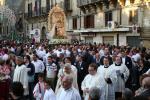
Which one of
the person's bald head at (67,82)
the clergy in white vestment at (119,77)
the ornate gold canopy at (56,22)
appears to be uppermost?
the ornate gold canopy at (56,22)

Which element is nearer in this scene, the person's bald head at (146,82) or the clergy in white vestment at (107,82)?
the person's bald head at (146,82)

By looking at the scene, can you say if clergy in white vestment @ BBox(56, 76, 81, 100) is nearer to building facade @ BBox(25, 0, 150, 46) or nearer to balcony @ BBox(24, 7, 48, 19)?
building facade @ BBox(25, 0, 150, 46)

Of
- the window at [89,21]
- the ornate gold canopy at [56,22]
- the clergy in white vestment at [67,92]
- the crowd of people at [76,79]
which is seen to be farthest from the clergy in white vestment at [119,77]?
the window at [89,21]

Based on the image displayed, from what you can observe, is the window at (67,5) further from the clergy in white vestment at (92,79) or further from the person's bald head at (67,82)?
the person's bald head at (67,82)

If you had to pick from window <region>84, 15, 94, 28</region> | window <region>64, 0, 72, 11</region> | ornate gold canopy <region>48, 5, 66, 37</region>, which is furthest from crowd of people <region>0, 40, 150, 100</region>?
window <region>64, 0, 72, 11</region>

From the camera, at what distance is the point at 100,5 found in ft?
132

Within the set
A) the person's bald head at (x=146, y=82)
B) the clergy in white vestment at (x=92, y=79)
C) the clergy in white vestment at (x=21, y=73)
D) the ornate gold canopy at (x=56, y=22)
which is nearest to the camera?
the person's bald head at (x=146, y=82)

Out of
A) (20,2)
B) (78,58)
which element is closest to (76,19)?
(20,2)

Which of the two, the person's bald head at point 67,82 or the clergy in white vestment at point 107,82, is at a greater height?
the person's bald head at point 67,82

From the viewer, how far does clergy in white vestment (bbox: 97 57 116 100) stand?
10465mm

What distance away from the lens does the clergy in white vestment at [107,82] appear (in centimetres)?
1046

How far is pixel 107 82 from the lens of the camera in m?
11.0

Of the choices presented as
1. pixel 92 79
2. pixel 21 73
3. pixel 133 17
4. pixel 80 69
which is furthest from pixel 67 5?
pixel 92 79

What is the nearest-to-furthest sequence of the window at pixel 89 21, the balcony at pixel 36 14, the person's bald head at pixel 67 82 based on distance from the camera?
the person's bald head at pixel 67 82, the window at pixel 89 21, the balcony at pixel 36 14
